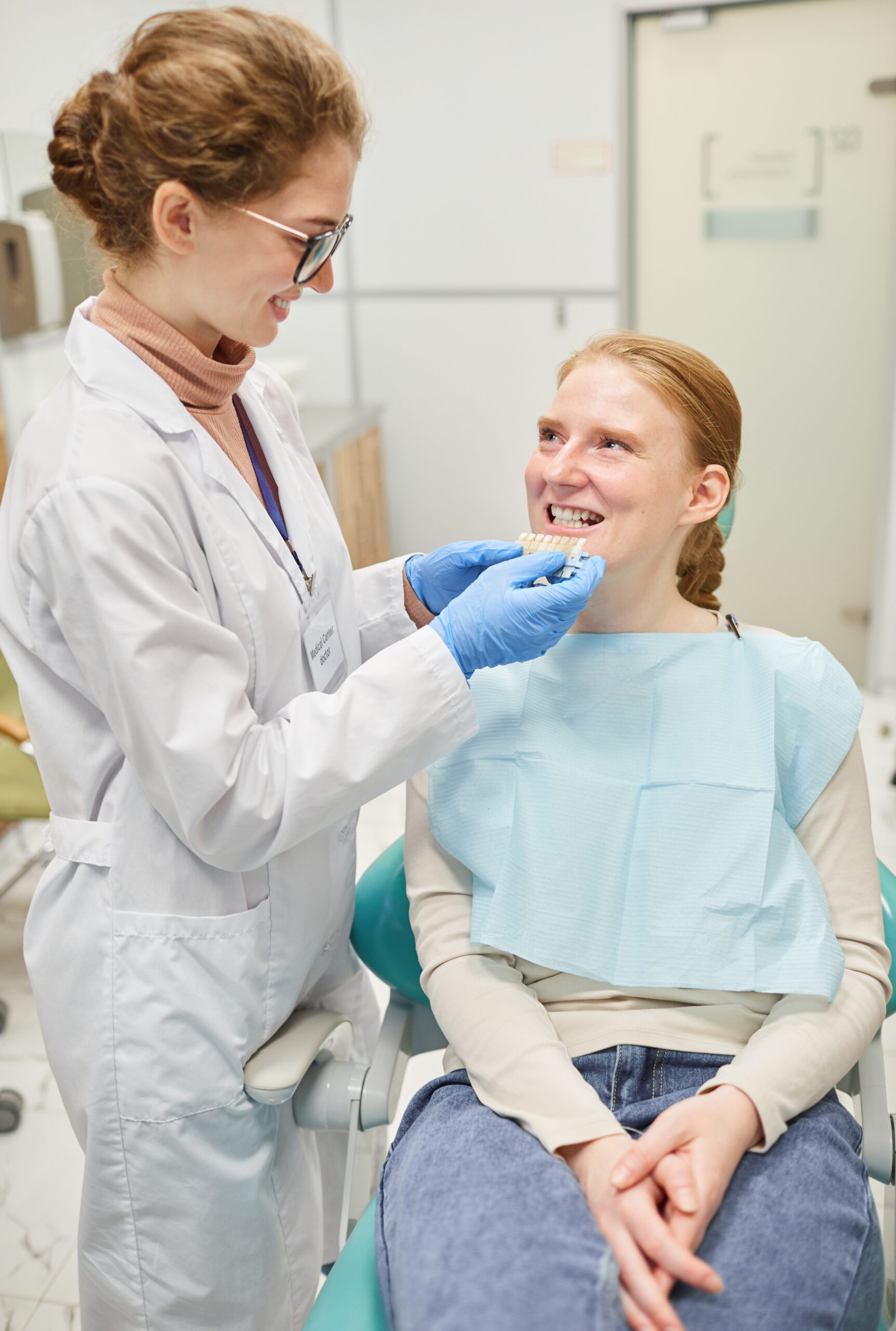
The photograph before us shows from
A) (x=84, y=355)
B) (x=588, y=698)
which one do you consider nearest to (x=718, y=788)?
(x=588, y=698)

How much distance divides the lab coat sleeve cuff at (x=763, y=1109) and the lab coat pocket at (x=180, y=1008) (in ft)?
1.67

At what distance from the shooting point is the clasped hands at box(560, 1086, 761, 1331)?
974 mm

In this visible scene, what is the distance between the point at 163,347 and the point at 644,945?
837 millimetres

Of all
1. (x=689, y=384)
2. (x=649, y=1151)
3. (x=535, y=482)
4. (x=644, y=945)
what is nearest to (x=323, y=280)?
(x=535, y=482)

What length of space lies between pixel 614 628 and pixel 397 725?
414mm

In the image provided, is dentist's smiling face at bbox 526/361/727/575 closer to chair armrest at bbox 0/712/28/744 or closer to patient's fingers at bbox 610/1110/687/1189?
patient's fingers at bbox 610/1110/687/1189

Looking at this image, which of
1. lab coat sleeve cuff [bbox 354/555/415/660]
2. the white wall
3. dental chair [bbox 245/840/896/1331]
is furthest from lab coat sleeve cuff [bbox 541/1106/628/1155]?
the white wall

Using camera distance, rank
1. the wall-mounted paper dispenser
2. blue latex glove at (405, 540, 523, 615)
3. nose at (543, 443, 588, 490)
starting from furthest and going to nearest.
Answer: the wall-mounted paper dispenser, blue latex glove at (405, 540, 523, 615), nose at (543, 443, 588, 490)

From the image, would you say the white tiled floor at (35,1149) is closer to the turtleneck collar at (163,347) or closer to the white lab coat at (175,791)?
the white lab coat at (175,791)

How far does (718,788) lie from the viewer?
131 cm

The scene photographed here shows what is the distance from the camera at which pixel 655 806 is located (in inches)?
52.2

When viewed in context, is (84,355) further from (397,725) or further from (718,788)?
(718,788)

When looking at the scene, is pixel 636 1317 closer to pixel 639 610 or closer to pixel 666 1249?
pixel 666 1249

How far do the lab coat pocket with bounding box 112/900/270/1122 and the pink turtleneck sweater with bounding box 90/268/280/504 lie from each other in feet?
1.60
